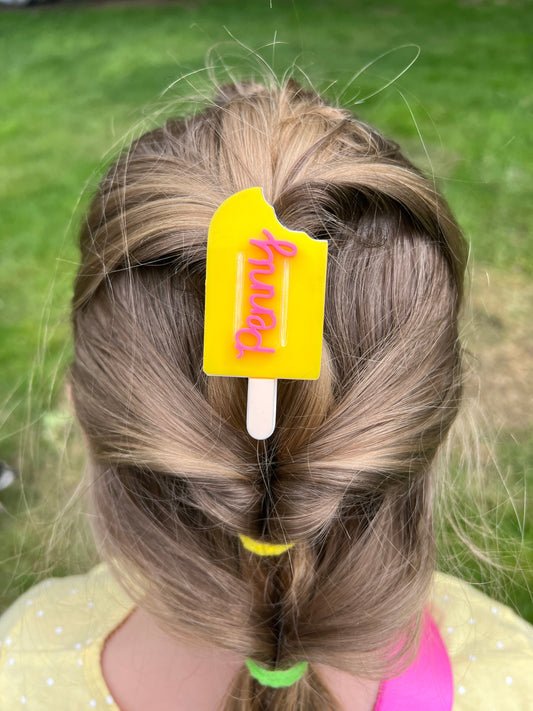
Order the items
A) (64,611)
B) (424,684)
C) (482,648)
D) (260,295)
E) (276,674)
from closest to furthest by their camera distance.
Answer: (260,295) < (276,674) < (424,684) < (482,648) < (64,611)

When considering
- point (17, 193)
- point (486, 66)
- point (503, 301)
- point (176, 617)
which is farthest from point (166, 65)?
point (176, 617)

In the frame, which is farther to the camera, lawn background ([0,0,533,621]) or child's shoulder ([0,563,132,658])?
lawn background ([0,0,533,621])

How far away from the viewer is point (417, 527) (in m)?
0.95

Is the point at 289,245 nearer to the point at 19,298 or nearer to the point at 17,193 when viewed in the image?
the point at 19,298

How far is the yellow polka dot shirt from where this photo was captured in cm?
110

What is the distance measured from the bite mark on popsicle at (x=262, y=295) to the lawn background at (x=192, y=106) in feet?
1.42

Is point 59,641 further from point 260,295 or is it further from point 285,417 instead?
point 260,295

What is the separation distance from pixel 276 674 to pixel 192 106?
3.64 ft

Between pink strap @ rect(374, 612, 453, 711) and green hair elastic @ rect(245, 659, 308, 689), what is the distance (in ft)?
0.75

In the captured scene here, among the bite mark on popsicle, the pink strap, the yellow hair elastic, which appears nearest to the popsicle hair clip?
the bite mark on popsicle

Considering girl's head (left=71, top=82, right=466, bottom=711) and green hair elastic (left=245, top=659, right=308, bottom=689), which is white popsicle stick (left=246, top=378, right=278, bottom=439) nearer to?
girl's head (left=71, top=82, right=466, bottom=711)

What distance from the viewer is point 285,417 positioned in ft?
2.60

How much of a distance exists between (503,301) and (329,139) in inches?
85.7

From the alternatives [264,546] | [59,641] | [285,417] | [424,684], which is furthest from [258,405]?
[59,641]
